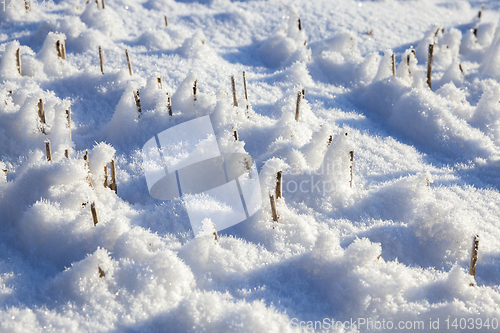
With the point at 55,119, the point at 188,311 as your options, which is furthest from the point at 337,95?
the point at 188,311

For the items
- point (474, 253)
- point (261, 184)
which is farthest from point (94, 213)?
point (474, 253)

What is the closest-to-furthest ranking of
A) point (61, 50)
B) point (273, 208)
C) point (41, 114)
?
point (273, 208), point (41, 114), point (61, 50)

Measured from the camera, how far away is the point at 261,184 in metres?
1.74

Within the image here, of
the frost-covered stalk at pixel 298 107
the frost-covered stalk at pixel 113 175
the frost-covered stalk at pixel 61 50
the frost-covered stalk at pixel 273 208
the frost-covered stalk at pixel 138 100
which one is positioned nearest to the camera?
the frost-covered stalk at pixel 273 208

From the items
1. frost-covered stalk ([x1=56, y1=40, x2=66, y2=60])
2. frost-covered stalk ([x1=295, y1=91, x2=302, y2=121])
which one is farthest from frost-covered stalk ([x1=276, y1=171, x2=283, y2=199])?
frost-covered stalk ([x1=56, y1=40, x2=66, y2=60])

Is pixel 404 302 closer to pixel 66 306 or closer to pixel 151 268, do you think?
pixel 151 268

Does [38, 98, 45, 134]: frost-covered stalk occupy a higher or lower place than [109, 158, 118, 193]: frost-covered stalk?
higher

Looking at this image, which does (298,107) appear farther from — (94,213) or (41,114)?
(41,114)

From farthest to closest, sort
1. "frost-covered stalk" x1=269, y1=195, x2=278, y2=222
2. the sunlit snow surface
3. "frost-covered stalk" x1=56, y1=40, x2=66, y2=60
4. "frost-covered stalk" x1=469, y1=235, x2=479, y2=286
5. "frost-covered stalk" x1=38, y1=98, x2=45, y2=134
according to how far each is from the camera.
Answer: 1. "frost-covered stalk" x1=56, y1=40, x2=66, y2=60
2. "frost-covered stalk" x1=38, y1=98, x2=45, y2=134
3. "frost-covered stalk" x1=269, y1=195, x2=278, y2=222
4. "frost-covered stalk" x1=469, y1=235, x2=479, y2=286
5. the sunlit snow surface

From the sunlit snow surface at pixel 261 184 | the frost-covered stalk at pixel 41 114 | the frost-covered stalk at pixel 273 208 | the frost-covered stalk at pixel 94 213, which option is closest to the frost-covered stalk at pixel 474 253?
the sunlit snow surface at pixel 261 184

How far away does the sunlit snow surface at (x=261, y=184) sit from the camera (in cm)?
126

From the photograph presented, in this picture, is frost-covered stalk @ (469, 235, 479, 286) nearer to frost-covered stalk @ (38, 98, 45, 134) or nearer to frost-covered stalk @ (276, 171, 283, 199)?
frost-covered stalk @ (276, 171, 283, 199)

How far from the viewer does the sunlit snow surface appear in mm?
1265

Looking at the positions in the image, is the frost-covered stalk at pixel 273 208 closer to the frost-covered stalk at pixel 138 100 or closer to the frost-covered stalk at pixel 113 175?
the frost-covered stalk at pixel 113 175
